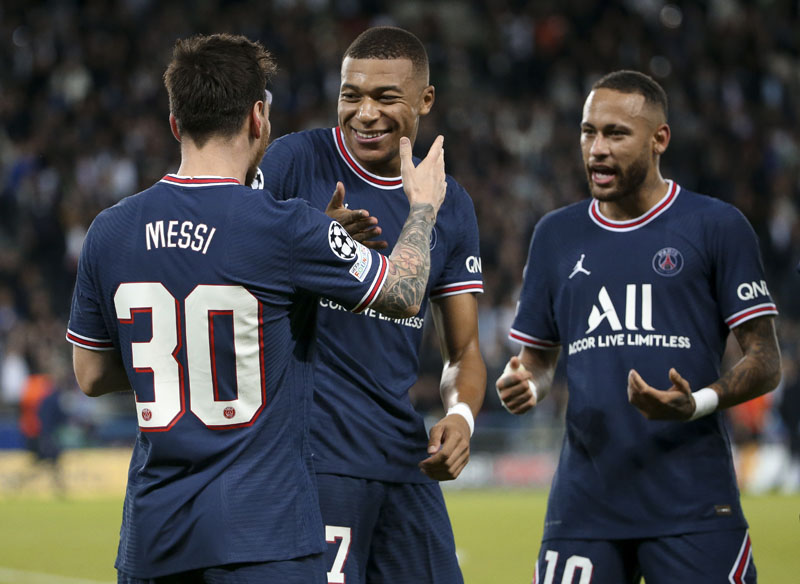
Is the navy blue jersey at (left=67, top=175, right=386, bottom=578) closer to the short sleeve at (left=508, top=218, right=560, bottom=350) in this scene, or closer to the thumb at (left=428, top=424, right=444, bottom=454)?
the thumb at (left=428, top=424, right=444, bottom=454)

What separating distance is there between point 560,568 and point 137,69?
716 inches

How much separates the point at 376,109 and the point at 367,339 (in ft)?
2.91

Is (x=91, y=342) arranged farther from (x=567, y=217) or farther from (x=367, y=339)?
(x=567, y=217)

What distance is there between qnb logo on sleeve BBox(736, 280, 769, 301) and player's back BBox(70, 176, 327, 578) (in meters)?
1.91

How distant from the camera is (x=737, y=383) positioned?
4.45 metres

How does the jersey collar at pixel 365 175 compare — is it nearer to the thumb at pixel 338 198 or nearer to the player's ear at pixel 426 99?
the player's ear at pixel 426 99

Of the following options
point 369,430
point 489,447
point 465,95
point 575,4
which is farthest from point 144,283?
point 575,4

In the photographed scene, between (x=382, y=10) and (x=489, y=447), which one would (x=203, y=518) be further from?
(x=382, y=10)

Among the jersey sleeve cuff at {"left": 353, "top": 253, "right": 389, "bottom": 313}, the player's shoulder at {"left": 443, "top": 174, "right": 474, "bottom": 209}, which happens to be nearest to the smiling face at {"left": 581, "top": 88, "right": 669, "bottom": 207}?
the player's shoulder at {"left": 443, "top": 174, "right": 474, "bottom": 209}

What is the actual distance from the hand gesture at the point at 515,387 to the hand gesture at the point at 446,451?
42cm

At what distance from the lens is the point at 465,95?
76.8 ft

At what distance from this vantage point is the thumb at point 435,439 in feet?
Result: 13.4

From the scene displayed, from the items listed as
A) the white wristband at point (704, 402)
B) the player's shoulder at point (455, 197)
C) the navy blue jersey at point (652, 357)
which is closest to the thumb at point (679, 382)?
the white wristband at point (704, 402)

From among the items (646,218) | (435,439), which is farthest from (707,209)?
(435,439)
